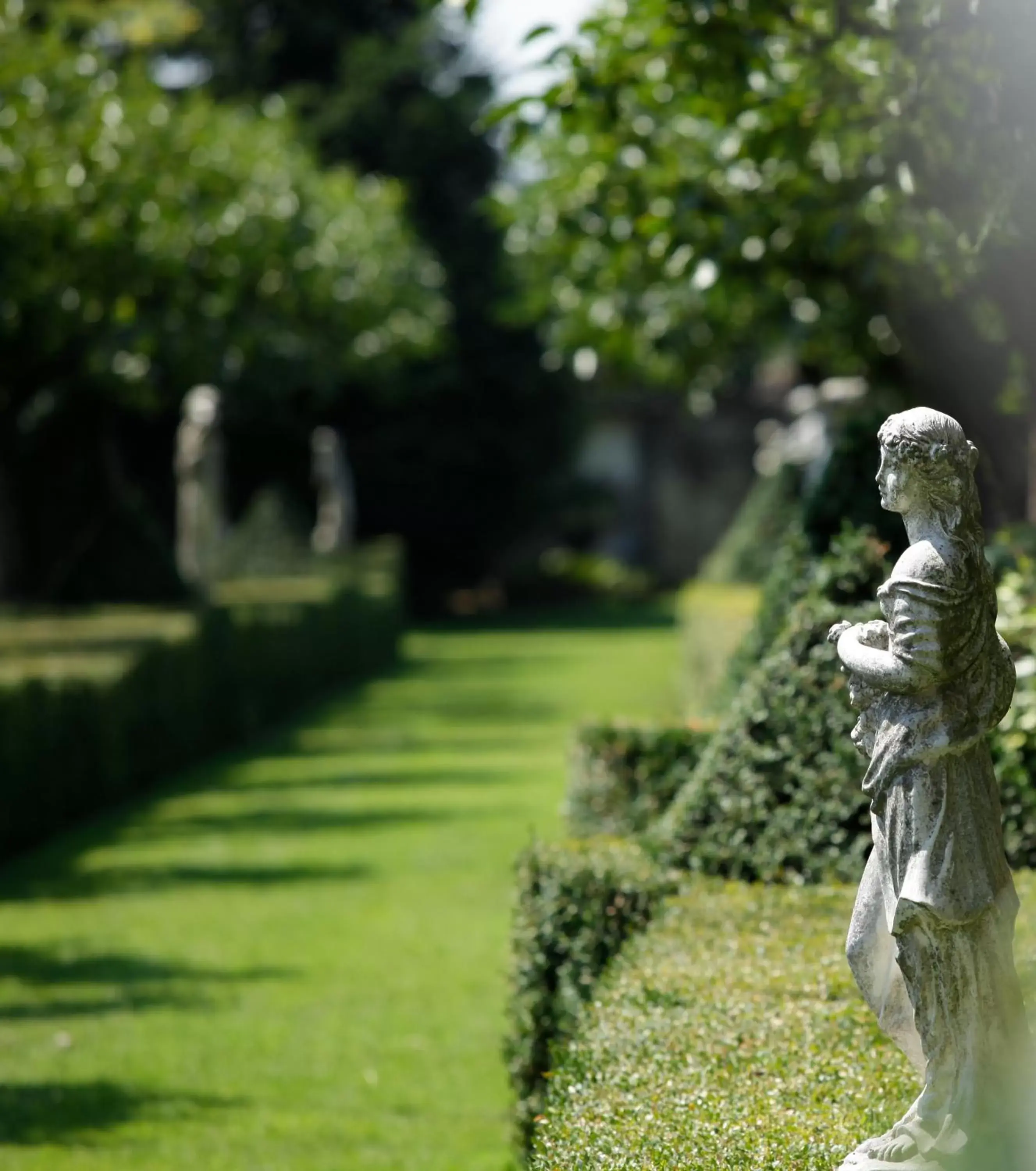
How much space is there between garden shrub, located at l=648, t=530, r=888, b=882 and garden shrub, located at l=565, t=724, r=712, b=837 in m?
1.24

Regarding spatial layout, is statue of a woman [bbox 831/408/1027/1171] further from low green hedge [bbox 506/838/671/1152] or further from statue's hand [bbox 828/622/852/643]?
low green hedge [bbox 506/838/671/1152]

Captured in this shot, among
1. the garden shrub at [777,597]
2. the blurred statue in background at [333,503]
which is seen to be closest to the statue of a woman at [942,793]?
the garden shrub at [777,597]

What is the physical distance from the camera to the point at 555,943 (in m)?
6.46

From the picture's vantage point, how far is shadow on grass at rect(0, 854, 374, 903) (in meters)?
11.8

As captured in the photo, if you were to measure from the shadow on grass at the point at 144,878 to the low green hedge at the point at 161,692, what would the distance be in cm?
55

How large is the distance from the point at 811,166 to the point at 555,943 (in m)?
6.26

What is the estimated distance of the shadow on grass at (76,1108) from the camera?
7.05 metres

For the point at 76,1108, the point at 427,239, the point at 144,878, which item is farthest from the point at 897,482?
the point at 427,239

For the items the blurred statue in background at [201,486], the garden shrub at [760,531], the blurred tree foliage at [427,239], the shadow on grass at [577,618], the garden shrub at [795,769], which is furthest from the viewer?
the blurred tree foliage at [427,239]

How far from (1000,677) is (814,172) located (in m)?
7.84

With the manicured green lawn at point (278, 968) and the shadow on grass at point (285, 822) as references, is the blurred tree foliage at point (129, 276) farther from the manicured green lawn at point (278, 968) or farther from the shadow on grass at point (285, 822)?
the shadow on grass at point (285, 822)

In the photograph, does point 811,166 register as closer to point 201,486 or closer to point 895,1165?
point 895,1165

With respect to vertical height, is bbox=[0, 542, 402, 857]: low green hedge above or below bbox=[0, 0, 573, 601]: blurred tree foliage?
below

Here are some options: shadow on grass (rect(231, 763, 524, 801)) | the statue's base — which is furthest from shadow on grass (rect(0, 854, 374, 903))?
the statue's base
